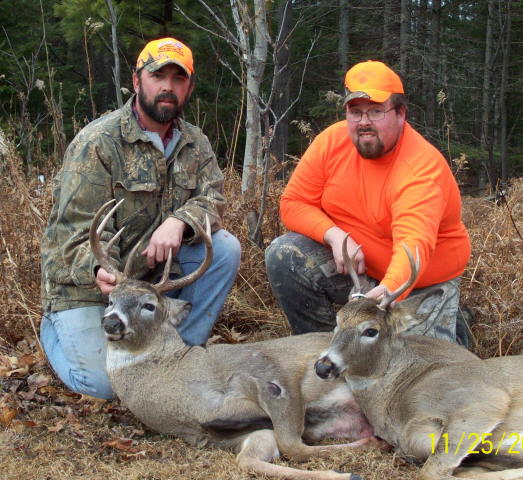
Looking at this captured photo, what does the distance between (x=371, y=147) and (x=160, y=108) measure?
1322mm

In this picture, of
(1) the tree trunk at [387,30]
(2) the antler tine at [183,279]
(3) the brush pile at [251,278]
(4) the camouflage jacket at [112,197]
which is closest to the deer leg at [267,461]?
(2) the antler tine at [183,279]

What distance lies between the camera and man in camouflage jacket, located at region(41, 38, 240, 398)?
14.7 ft

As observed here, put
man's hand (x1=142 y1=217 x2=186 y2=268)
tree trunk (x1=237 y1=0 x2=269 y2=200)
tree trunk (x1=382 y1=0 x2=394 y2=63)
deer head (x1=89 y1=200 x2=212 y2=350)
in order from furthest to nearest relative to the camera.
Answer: tree trunk (x1=382 y1=0 x2=394 y2=63)
tree trunk (x1=237 y1=0 x2=269 y2=200)
man's hand (x1=142 y1=217 x2=186 y2=268)
deer head (x1=89 y1=200 x2=212 y2=350)

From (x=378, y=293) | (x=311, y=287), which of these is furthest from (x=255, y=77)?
(x=378, y=293)

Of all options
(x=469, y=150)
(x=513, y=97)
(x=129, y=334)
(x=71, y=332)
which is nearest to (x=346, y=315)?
(x=129, y=334)

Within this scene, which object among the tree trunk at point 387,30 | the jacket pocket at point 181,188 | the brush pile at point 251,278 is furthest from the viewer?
the tree trunk at point 387,30

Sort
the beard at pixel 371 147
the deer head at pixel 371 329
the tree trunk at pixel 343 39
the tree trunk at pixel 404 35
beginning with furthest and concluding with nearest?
the tree trunk at pixel 343 39
the tree trunk at pixel 404 35
the beard at pixel 371 147
the deer head at pixel 371 329

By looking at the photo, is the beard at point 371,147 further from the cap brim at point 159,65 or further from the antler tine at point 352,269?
the cap brim at point 159,65

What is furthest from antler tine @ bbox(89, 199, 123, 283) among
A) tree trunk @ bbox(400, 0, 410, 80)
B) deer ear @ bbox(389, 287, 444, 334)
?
tree trunk @ bbox(400, 0, 410, 80)

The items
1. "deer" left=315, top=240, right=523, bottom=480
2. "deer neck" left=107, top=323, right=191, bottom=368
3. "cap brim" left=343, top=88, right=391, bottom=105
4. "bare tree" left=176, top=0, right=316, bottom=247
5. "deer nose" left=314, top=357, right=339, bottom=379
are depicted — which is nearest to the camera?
"deer" left=315, top=240, right=523, bottom=480

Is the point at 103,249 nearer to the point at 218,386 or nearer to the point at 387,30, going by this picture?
the point at 218,386

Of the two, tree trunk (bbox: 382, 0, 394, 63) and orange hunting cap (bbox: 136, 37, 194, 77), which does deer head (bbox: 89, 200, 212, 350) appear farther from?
tree trunk (bbox: 382, 0, 394, 63)

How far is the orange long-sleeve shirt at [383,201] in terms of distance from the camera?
163 inches

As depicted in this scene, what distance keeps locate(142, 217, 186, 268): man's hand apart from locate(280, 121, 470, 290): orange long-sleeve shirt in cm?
76
